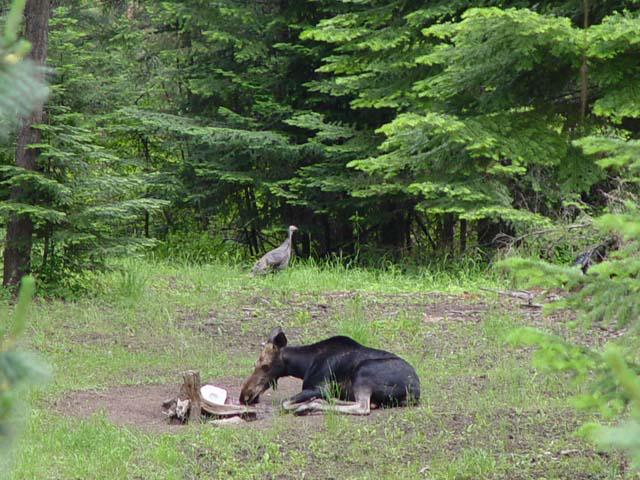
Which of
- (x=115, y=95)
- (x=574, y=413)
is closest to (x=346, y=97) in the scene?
(x=115, y=95)

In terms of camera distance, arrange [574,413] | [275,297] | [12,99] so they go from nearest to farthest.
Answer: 1. [12,99]
2. [574,413]
3. [275,297]

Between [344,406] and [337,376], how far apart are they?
54 centimetres

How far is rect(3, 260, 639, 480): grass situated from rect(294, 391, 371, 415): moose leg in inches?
4.7

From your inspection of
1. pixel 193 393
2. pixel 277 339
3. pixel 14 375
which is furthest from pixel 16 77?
pixel 277 339

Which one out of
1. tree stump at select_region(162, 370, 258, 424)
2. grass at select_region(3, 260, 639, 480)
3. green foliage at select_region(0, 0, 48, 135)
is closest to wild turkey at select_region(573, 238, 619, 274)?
grass at select_region(3, 260, 639, 480)

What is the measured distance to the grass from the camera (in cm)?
623

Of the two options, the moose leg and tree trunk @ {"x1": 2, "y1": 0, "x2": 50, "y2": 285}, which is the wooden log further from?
tree trunk @ {"x1": 2, "y1": 0, "x2": 50, "y2": 285}

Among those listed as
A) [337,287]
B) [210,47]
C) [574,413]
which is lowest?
[337,287]

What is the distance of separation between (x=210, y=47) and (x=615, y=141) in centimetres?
1821

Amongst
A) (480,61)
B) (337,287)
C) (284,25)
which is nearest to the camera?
(480,61)

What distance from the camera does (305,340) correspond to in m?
11.2

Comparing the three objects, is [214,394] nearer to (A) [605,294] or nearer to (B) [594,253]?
(A) [605,294]

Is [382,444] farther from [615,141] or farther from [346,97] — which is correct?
[346,97]

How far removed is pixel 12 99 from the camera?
165 cm
